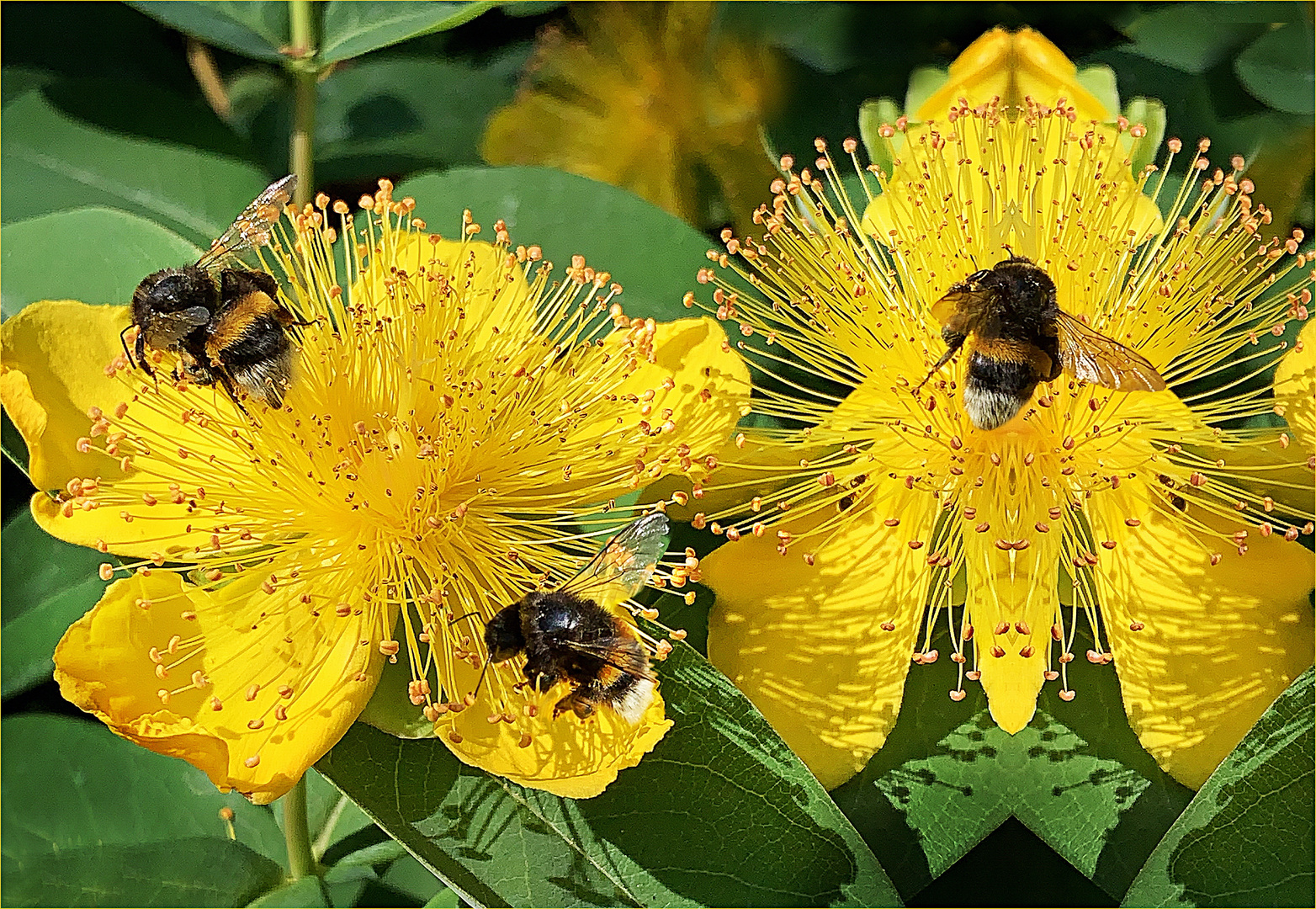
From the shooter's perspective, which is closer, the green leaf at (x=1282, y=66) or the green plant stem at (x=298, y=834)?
the green plant stem at (x=298, y=834)

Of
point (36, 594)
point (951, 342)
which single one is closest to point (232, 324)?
point (36, 594)

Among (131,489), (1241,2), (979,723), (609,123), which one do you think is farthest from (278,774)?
(1241,2)

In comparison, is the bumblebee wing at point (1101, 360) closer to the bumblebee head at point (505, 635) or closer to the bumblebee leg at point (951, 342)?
the bumblebee leg at point (951, 342)

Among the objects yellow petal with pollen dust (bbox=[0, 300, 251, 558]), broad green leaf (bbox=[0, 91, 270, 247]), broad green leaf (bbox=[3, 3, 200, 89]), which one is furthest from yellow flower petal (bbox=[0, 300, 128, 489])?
broad green leaf (bbox=[3, 3, 200, 89])

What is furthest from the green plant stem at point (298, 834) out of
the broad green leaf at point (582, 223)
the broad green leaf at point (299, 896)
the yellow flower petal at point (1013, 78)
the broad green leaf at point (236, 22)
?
the yellow flower petal at point (1013, 78)

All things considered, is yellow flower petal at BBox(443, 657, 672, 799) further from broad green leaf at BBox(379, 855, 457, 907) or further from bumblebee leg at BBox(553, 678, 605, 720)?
broad green leaf at BBox(379, 855, 457, 907)

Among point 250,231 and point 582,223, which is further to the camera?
point 582,223

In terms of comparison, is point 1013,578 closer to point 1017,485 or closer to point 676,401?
point 1017,485
